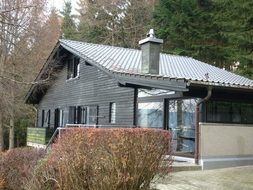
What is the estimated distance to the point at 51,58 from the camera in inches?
925

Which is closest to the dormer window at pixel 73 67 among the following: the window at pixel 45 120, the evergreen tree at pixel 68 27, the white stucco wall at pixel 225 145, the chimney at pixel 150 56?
the window at pixel 45 120

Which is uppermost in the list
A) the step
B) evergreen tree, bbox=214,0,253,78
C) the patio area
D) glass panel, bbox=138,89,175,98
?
evergreen tree, bbox=214,0,253,78

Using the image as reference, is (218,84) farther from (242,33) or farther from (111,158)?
(242,33)

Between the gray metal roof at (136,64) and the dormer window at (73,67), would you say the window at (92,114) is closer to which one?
the gray metal roof at (136,64)

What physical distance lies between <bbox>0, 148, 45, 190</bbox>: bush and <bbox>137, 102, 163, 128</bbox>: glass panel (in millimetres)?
6196

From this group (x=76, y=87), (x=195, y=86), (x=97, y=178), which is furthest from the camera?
(x=76, y=87)

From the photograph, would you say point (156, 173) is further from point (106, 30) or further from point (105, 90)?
point (106, 30)

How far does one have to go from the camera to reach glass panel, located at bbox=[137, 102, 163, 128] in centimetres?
1606

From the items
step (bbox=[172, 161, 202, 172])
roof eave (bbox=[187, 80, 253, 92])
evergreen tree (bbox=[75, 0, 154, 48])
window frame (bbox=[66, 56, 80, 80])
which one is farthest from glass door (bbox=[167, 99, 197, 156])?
evergreen tree (bbox=[75, 0, 154, 48])

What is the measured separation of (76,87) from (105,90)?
3.40m

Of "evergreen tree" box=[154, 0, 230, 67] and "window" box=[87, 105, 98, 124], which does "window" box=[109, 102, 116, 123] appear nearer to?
"window" box=[87, 105, 98, 124]

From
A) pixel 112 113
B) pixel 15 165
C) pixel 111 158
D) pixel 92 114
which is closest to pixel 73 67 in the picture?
pixel 92 114

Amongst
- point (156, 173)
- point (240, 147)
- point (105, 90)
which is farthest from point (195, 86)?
point (105, 90)

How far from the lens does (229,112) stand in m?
14.4
